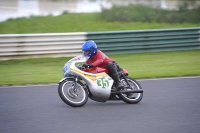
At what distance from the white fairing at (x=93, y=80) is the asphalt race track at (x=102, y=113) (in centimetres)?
27

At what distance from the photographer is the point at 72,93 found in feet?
30.0

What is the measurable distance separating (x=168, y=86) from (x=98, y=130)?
499cm

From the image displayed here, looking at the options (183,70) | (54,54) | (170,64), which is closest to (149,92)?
(183,70)

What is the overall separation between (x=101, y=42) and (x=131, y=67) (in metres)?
2.55

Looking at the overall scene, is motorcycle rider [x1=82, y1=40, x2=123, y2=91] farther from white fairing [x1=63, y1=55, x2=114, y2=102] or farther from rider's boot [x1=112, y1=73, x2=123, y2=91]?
white fairing [x1=63, y1=55, x2=114, y2=102]

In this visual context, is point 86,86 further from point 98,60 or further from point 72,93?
point 98,60

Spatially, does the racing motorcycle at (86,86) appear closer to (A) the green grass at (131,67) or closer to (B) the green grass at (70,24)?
(A) the green grass at (131,67)

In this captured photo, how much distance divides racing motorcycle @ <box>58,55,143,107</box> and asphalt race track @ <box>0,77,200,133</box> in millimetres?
177

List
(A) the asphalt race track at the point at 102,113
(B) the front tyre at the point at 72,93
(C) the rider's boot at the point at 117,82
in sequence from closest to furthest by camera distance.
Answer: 1. (A) the asphalt race track at the point at 102,113
2. (B) the front tyre at the point at 72,93
3. (C) the rider's boot at the point at 117,82

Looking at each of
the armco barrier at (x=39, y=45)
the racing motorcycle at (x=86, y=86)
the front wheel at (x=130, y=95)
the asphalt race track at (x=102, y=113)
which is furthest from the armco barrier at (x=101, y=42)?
the front wheel at (x=130, y=95)

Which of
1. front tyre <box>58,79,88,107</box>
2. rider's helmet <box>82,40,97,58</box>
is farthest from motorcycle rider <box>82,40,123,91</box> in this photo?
front tyre <box>58,79,88,107</box>

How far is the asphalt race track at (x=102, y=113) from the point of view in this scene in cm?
745

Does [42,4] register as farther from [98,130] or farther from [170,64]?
[98,130]

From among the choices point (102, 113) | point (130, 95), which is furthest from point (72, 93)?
point (130, 95)
